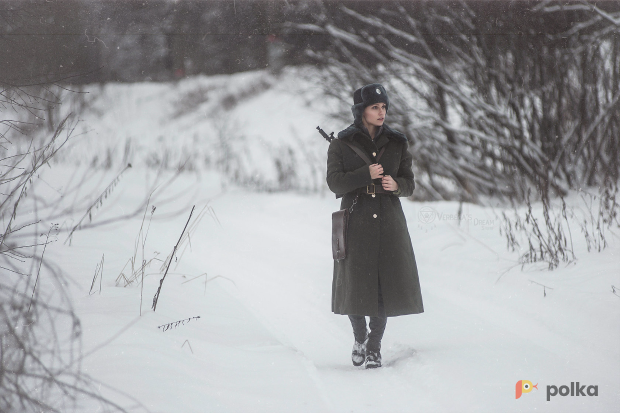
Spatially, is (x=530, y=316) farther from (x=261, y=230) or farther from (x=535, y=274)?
(x=261, y=230)

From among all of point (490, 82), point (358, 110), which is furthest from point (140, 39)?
point (490, 82)

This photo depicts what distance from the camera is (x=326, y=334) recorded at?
9.58ft

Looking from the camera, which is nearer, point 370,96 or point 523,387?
point 523,387

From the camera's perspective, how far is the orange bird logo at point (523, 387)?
6.73 ft

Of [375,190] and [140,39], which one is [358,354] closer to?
[375,190]

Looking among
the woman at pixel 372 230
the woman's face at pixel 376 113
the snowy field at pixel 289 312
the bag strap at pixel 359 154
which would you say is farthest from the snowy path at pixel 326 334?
the woman's face at pixel 376 113

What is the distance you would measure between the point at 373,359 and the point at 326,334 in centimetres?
55

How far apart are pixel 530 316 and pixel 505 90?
11.4 ft

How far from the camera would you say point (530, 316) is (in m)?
2.96

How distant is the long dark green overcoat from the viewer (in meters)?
2.42

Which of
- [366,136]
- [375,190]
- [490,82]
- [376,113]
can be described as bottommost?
[375,190]

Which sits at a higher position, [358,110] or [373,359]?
[358,110]

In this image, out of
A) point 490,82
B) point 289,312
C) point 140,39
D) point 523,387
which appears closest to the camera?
point 523,387

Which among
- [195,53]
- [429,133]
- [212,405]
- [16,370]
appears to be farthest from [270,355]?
[429,133]
